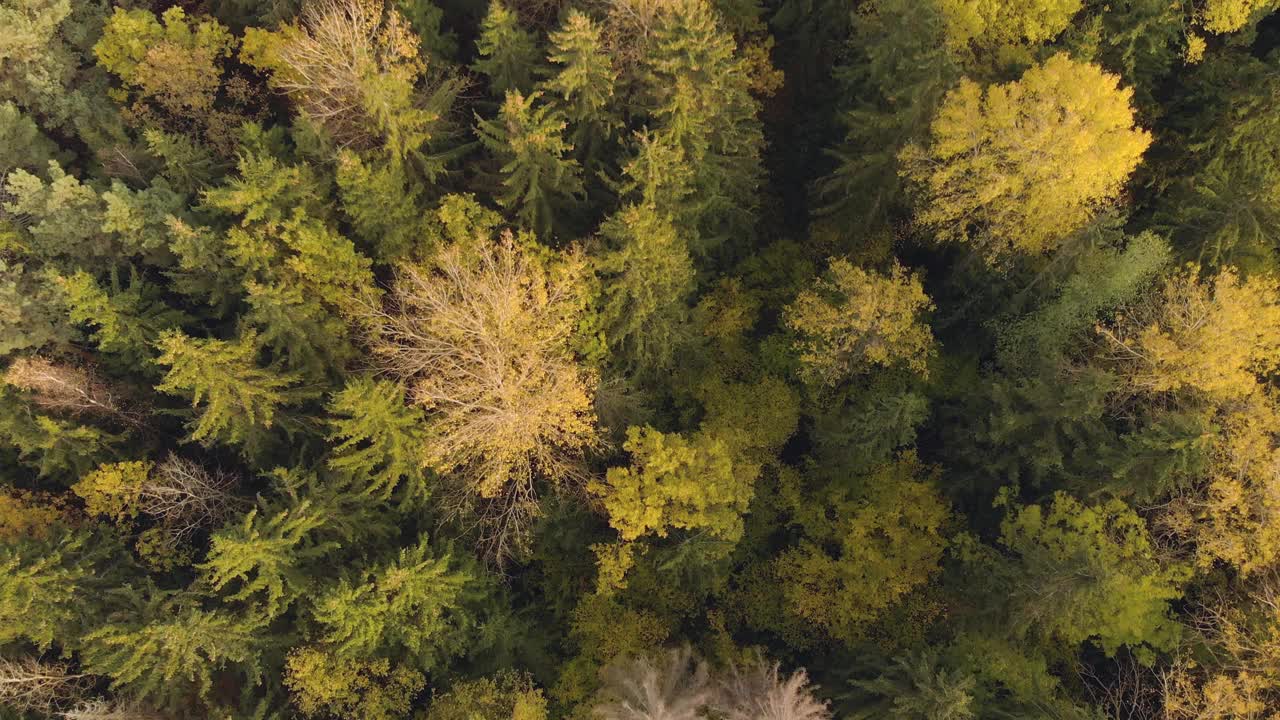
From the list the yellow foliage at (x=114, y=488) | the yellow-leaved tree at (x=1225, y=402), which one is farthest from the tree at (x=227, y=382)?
the yellow-leaved tree at (x=1225, y=402)

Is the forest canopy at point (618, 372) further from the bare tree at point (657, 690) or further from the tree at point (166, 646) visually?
the bare tree at point (657, 690)

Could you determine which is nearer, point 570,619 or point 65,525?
point 65,525

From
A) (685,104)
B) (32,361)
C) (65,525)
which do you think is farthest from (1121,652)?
(32,361)

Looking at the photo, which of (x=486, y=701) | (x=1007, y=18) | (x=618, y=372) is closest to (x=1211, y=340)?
(x=1007, y=18)

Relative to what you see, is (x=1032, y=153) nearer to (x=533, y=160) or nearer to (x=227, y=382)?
(x=533, y=160)

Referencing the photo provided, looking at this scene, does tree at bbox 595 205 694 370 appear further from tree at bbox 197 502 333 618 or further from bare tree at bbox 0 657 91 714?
bare tree at bbox 0 657 91 714

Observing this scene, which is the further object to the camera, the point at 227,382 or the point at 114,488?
the point at 114,488

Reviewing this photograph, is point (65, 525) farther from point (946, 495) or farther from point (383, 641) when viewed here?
point (946, 495)
